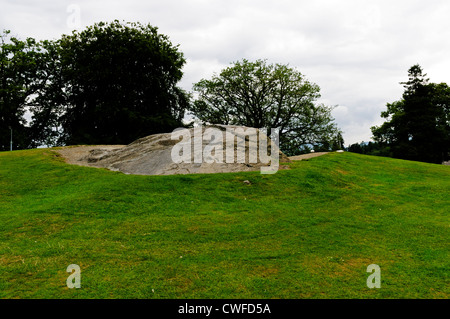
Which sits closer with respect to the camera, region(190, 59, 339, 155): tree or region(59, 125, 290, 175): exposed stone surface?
region(59, 125, 290, 175): exposed stone surface

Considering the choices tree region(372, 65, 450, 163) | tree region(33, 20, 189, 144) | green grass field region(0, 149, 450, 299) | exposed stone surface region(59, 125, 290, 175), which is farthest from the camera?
tree region(372, 65, 450, 163)

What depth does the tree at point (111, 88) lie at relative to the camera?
1366 inches

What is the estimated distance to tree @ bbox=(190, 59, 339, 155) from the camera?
131ft

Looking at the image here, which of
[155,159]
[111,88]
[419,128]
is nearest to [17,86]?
[111,88]

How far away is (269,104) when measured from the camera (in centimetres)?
4181

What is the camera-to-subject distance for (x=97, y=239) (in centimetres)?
798

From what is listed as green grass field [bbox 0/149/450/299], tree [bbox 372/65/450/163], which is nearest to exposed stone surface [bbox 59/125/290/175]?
green grass field [bbox 0/149/450/299]

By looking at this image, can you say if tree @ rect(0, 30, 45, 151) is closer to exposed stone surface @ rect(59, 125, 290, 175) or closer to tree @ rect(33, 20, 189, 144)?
tree @ rect(33, 20, 189, 144)

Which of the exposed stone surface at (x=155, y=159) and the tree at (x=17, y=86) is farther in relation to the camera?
the tree at (x=17, y=86)

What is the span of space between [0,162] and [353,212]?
18.1 m

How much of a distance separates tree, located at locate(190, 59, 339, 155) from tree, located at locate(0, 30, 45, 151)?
19.9 m

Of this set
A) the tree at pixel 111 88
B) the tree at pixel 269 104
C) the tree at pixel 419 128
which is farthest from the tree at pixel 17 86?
the tree at pixel 419 128

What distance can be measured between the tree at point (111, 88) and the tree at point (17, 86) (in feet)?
4.71

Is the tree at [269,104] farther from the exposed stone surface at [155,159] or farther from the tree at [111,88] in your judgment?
the exposed stone surface at [155,159]
